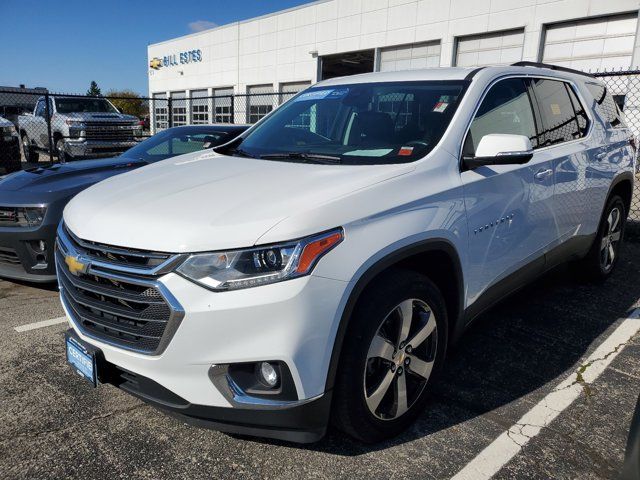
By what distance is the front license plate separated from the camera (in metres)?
2.21

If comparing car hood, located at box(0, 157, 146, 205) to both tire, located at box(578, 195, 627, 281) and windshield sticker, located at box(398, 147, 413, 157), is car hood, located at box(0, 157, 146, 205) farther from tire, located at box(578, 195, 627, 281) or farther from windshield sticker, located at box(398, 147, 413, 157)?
tire, located at box(578, 195, 627, 281)

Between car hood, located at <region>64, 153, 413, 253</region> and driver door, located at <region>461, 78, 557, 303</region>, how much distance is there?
0.57 meters

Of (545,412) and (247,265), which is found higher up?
(247,265)

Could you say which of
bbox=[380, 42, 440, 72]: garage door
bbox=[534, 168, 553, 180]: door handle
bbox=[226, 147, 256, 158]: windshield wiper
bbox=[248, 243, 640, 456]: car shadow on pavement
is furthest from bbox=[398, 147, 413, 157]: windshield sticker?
bbox=[380, 42, 440, 72]: garage door

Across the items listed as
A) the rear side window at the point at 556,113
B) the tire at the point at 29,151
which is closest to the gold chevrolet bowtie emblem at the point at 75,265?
the rear side window at the point at 556,113

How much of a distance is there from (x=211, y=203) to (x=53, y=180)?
2.93 meters

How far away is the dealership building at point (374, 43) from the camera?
1542cm

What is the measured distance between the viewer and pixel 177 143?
19.6 ft

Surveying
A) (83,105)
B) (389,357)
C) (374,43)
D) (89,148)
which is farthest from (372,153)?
(374,43)

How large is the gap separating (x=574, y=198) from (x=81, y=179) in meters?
4.08

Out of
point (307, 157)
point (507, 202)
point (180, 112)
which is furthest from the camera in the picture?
point (180, 112)

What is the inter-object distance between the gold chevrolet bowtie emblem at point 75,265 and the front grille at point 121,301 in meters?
0.01

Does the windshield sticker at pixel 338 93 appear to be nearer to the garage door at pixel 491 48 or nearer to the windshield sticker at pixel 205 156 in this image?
the windshield sticker at pixel 205 156

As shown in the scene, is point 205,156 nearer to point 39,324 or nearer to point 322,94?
point 322,94
